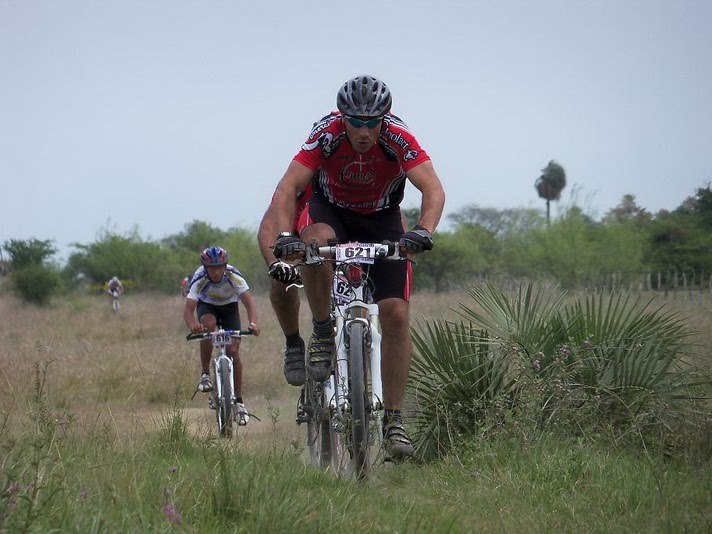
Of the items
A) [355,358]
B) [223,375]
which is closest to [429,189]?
[355,358]

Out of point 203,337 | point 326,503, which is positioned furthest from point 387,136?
point 203,337

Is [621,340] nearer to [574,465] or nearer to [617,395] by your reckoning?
[617,395]

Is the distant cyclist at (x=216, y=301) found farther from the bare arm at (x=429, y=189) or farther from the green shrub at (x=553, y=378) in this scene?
the bare arm at (x=429, y=189)

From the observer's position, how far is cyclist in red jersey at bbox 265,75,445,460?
20.9ft

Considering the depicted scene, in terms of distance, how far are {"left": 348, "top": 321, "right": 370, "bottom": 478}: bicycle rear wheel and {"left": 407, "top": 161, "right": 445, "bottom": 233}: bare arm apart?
880 millimetres

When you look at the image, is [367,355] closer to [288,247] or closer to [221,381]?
[288,247]

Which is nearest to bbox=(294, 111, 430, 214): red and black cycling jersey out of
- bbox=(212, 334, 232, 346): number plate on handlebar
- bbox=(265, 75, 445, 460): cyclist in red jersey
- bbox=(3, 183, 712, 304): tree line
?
bbox=(265, 75, 445, 460): cyclist in red jersey

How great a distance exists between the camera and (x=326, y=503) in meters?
4.54

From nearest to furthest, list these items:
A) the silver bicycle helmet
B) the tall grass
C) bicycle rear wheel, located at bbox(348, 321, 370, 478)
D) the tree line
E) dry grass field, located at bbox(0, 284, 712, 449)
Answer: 1. the tall grass
2. bicycle rear wheel, located at bbox(348, 321, 370, 478)
3. the silver bicycle helmet
4. dry grass field, located at bbox(0, 284, 712, 449)
5. the tree line

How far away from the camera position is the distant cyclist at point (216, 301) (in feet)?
37.4

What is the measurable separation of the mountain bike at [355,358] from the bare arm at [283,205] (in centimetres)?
49

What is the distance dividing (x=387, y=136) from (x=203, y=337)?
5253mm

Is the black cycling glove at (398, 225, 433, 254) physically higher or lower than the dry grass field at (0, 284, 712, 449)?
higher

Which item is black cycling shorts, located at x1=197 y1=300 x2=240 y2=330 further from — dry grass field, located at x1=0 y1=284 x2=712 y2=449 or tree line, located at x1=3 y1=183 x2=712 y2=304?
tree line, located at x1=3 y1=183 x2=712 y2=304
